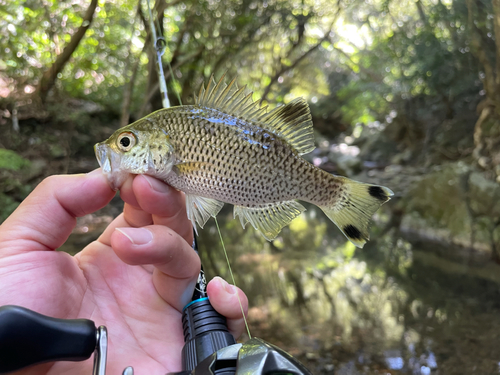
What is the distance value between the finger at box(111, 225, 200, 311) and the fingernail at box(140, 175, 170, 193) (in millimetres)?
109

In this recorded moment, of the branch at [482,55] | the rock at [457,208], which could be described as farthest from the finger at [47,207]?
the branch at [482,55]

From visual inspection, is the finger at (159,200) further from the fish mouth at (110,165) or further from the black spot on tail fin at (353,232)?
the black spot on tail fin at (353,232)

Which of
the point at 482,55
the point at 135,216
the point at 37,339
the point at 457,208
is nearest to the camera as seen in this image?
the point at 37,339

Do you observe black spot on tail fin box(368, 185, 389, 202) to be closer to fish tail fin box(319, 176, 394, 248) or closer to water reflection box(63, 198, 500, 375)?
fish tail fin box(319, 176, 394, 248)

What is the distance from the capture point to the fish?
2.54 ft

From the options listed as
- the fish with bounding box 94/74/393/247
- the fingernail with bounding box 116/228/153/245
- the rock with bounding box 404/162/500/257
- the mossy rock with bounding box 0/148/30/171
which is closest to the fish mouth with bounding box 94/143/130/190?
the fish with bounding box 94/74/393/247

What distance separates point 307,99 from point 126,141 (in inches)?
146

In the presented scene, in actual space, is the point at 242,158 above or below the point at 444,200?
above

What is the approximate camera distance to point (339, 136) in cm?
1178

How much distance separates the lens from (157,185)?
82 cm

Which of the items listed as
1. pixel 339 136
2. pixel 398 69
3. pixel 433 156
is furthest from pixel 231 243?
pixel 339 136

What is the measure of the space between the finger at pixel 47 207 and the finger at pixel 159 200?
14cm

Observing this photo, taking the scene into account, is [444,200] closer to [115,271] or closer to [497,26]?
[497,26]

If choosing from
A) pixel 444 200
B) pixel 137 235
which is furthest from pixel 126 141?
pixel 444 200
